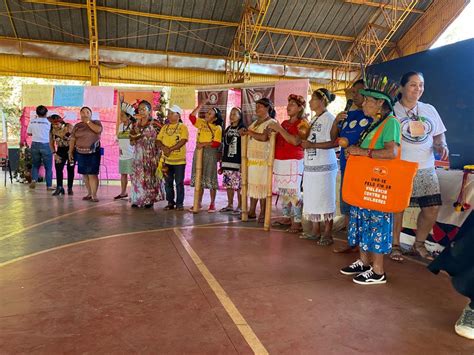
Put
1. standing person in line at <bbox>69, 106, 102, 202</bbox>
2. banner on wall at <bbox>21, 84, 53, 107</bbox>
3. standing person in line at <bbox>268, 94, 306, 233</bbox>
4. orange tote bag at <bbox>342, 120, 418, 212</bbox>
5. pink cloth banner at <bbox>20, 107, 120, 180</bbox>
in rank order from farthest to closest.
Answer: pink cloth banner at <bbox>20, 107, 120, 180</bbox> < banner on wall at <bbox>21, 84, 53, 107</bbox> < standing person in line at <bbox>69, 106, 102, 202</bbox> < standing person in line at <bbox>268, 94, 306, 233</bbox> < orange tote bag at <bbox>342, 120, 418, 212</bbox>

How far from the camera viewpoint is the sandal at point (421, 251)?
3415 mm

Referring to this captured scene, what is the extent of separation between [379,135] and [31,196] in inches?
256

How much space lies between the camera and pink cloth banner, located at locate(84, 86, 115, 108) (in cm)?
863

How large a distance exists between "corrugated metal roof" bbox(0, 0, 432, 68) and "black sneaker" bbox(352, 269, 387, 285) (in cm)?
1180

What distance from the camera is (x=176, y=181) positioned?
5.73 metres

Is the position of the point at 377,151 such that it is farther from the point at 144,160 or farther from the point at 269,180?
the point at 144,160

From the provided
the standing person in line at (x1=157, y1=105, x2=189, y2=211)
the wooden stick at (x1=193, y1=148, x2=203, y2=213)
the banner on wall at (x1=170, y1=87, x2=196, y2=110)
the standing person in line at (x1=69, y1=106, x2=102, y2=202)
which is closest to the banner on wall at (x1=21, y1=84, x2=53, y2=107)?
the banner on wall at (x1=170, y1=87, x2=196, y2=110)

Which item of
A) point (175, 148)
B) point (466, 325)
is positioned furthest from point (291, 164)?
point (466, 325)

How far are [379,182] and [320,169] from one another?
1156 millimetres

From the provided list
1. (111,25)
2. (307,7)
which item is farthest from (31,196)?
(307,7)

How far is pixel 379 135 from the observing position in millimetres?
2611

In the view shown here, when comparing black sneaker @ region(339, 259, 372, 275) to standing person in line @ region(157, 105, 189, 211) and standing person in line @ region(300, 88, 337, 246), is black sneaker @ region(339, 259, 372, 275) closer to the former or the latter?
standing person in line @ region(300, 88, 337, 246)

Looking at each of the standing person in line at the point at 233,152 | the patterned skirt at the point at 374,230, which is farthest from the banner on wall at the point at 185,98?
the patterned skirt at the point at 374,230

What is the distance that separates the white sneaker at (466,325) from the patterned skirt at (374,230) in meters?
0.72
